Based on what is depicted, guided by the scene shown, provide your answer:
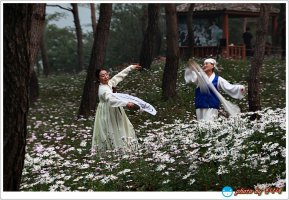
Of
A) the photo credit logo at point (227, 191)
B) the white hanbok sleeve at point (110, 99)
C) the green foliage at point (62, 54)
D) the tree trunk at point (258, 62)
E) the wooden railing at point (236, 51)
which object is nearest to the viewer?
the photo credit logo at point (227, 191)

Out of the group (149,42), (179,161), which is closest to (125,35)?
(149,42)

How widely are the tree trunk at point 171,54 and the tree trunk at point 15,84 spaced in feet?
31.4

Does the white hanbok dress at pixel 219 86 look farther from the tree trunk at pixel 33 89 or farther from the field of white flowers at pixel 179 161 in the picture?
the tree trunk at pixel 33 89

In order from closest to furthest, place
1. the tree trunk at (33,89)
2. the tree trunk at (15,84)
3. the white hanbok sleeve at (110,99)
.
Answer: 1. the tree trunk at (15,84)
2. the white hanbok sleeve at (110,99)
3. the tree trunk at (33,89)

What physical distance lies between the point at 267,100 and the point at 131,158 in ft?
28.0

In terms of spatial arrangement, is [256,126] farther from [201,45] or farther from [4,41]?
[201,45]

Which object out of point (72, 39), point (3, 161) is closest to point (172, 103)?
point (3, 161)

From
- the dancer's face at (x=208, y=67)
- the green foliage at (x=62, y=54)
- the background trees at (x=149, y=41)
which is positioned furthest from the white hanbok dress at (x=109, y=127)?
the green foliage at (x=62, y=54)

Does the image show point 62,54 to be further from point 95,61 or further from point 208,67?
point 208,67

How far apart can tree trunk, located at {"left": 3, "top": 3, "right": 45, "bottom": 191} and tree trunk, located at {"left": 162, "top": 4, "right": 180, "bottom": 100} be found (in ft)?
31.4

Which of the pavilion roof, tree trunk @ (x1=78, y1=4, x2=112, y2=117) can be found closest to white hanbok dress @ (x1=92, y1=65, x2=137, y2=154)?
tree trunk @ (x1=78, y1=4, x2=112, y2=117)

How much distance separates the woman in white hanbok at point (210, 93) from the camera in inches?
353

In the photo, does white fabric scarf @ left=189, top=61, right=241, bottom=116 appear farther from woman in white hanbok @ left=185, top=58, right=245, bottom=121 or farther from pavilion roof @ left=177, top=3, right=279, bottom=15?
pavilion roof @ left=177, top=3, right=279, bottom=15

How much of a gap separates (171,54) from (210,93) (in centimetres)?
603
